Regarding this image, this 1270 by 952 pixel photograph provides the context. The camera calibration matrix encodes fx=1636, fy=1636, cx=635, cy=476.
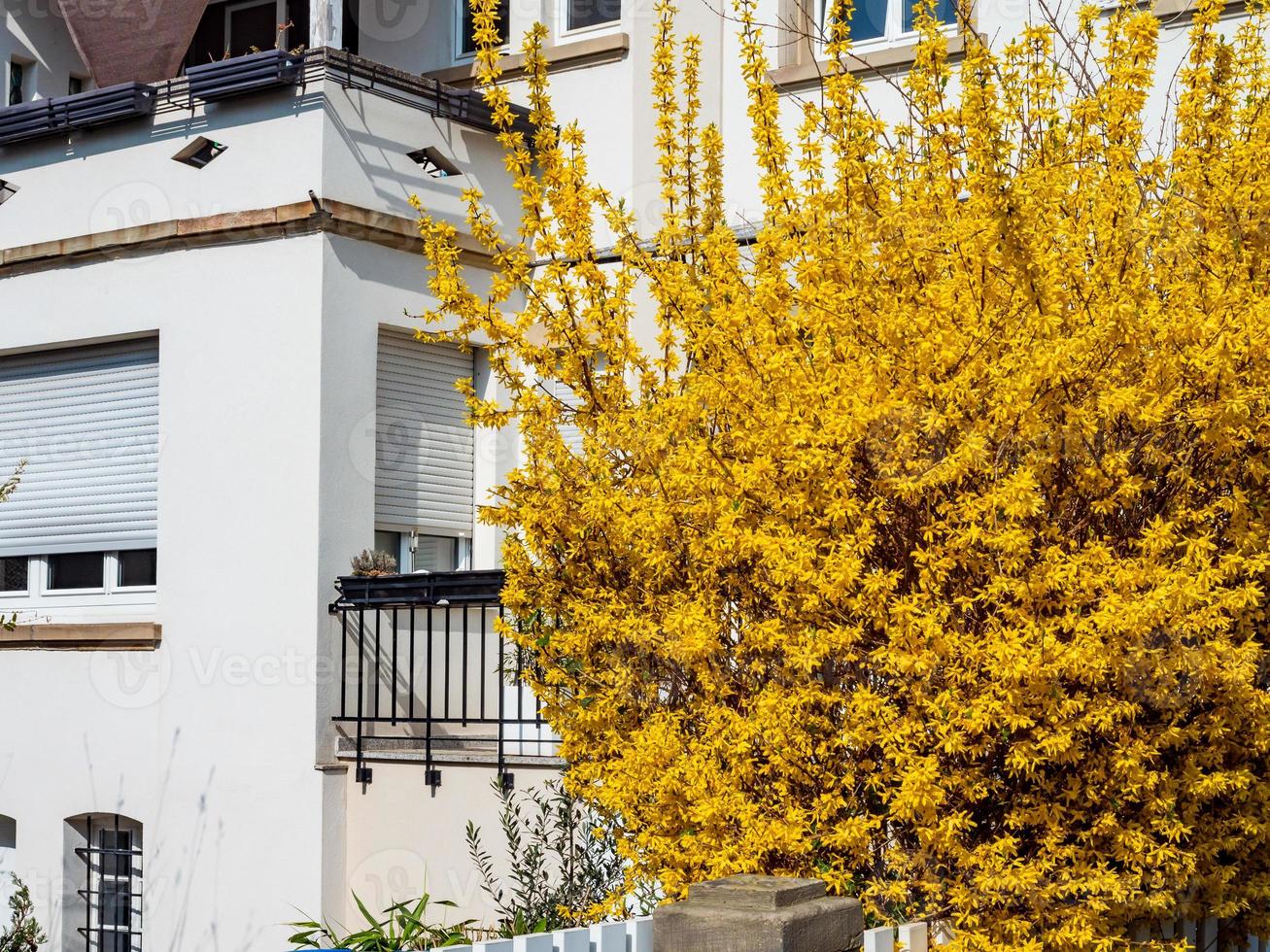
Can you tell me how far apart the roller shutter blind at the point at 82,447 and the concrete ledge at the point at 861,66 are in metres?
4.22

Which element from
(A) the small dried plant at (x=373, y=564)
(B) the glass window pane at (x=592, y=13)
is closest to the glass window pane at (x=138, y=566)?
(A) the small dried plant at (x=373, y=564)

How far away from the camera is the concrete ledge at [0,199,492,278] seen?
9594mm

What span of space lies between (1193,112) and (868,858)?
106 inches

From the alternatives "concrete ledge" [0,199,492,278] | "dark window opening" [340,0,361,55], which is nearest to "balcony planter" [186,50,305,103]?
"concrete ledge" [0,199,492,278]

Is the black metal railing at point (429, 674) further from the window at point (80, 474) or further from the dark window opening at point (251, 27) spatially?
the dark window opening at point (251, 27)

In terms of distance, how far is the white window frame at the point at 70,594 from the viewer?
33.5 feet

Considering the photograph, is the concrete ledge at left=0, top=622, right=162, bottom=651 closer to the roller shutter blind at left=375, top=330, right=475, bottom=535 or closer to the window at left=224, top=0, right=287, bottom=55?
the roller shutter blind at left=375, top=330, right=475, bottom=535

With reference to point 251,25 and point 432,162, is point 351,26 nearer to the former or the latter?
point 251,25

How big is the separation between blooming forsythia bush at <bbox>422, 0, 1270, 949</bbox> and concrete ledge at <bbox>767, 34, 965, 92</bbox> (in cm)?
360

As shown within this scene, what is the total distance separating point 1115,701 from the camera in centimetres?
450

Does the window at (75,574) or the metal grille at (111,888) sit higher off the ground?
the window at (75,574)

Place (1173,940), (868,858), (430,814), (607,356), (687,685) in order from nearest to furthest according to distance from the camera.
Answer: (868,858) → (1173,940) → (687,685) → (607,356) → (430,814)

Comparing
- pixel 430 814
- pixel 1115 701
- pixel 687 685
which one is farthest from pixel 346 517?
pixel 1115 701

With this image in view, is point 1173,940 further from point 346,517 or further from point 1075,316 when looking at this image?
point 346,517
